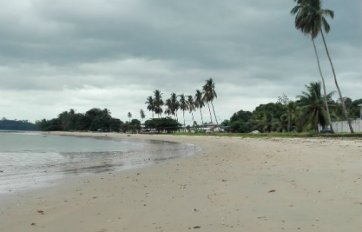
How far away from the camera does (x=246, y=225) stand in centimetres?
731

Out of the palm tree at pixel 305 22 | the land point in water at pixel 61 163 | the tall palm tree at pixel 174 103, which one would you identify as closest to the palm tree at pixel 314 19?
the palm tree at pixel 305 22

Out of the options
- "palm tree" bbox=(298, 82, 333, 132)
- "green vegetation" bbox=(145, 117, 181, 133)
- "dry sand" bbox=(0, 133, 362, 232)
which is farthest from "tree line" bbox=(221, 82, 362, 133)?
"dry sand" bbox=(0, 133, 362, 232)

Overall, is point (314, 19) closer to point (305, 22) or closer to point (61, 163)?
point (305, 22)

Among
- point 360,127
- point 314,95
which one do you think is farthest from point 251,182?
point 314,95

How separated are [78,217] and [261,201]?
367cm

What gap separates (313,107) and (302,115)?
2.59 meters

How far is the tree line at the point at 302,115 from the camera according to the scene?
7100 centimetres

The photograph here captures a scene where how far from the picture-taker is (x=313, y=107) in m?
71.0

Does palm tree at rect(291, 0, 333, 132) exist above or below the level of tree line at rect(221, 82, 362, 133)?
above

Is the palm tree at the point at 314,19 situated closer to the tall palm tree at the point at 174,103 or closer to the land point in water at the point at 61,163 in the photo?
the land point in water at the point at 61,163

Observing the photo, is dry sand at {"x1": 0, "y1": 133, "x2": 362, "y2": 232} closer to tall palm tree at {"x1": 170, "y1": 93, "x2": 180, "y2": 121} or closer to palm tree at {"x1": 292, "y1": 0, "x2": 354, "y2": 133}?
palm tree at {"x1": 292, "y1": 0, "x2": 354, "y2": 133}

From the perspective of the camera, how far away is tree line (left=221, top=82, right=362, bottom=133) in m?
71.0

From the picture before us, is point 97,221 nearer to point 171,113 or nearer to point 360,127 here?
point 360,127

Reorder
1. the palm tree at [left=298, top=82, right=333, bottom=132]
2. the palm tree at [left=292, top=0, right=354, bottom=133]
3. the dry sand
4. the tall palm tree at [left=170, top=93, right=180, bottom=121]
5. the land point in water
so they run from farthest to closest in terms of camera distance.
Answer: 1. the tall palm tree at [left=170, top=93, right=180, bottom=121]
2. the palm tree at [left=298, top=82, right=333, bottom=132]
3. the palm tree at [left=292, top=0, right=354, bottom=133]
4. the land point in water
5. the dry sand
